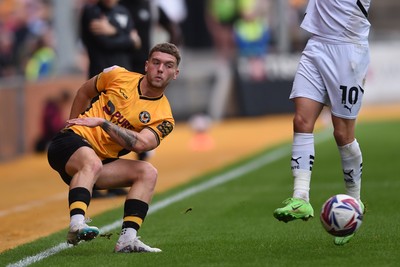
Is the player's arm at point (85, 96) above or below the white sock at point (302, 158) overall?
above

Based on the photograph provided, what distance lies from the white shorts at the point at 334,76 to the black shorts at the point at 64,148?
5.47 feet

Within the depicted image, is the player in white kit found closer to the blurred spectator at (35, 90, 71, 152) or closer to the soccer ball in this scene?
the soccer ball

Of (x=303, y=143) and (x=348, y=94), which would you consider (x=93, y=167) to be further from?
(x=348, y=94)

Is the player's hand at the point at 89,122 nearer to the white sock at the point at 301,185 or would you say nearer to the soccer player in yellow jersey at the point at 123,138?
the soccer player in yellow jersey at the point at 123,138

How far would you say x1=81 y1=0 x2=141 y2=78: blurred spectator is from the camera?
41.3 ft

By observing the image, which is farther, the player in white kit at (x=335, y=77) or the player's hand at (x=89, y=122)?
the player in white kit at (x=335, y=77)

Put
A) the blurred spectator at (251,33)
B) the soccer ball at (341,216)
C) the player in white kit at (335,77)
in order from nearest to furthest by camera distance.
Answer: the soccer ball at (341,216)
the player in white kit at (335,77)
the blurred spectator at (251,33)

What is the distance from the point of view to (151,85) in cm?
847

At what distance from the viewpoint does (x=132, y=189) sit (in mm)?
8406

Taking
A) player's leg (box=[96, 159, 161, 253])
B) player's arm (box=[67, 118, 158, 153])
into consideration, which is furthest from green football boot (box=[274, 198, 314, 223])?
player's arm (box=[67, 118, 158, 153])

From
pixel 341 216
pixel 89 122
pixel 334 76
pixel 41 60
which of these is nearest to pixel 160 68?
pixel 89 122

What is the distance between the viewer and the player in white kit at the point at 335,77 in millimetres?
9008

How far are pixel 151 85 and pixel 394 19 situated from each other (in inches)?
1194

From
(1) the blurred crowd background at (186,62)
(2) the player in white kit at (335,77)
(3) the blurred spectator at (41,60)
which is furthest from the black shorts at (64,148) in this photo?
(3) the blurred spectator at (41,60)
